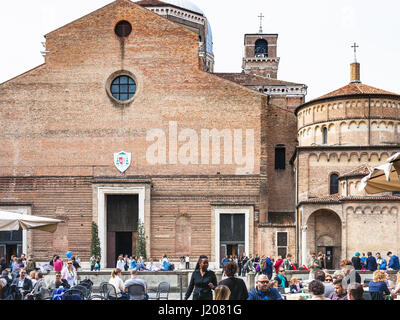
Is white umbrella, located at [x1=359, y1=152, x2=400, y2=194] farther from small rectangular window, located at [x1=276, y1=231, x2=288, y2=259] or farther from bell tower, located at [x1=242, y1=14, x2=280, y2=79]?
bell tower, located at [x1=242, y1=14, x2=280, y2=79]

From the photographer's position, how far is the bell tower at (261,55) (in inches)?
2393

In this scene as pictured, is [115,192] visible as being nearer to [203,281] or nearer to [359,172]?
[359,172]

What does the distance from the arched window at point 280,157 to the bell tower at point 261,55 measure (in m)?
25.5

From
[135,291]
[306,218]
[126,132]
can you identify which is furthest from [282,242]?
[135,291]

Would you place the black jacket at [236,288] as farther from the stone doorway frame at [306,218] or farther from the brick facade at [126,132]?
the brick facade at [126,132]

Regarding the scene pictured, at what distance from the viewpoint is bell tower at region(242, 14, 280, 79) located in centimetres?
6078

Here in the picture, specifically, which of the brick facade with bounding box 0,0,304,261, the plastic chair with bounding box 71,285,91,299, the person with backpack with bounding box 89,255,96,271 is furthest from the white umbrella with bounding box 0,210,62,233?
the brick facade with bounding box 0,0,304,261

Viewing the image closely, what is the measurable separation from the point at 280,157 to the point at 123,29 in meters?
10.8

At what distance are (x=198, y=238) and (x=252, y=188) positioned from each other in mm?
3661

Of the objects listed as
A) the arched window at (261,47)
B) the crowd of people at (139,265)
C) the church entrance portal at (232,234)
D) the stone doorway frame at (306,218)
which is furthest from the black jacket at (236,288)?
the arched window at (261,47)

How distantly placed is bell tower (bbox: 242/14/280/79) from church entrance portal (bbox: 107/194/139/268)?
30.8 metres

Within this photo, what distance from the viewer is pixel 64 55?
33688mm
